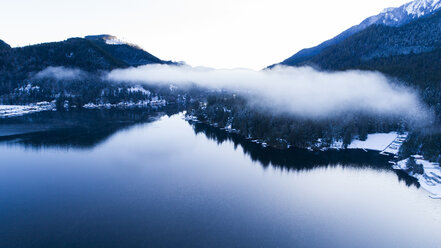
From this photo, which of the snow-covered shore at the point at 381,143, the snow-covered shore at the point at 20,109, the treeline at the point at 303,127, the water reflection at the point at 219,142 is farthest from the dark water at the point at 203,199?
the snow-covered shore at the point at 20,109

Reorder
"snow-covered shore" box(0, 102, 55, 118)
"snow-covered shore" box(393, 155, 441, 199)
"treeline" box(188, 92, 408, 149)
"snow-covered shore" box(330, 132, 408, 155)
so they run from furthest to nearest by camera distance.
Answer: "snow-covered shore" box(0, 102, 55, 118) < "treeline" box(188, 92, 408, 149) < "snow-covered shore" box(330, 132, 408, 155) < "snow-covered shore" box(393, 155, 441, 199)

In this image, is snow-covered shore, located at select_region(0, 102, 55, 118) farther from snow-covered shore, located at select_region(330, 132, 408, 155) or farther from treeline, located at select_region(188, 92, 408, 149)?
snow-covered shore, located at select_region(330, 132, 408, 155)

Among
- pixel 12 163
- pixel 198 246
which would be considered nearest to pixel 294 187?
pixel 198 246

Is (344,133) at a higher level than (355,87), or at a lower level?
lower

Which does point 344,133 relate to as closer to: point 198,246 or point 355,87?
point 355,87

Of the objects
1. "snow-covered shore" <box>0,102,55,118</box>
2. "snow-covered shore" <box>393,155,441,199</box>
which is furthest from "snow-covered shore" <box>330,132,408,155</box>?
"snow-covered shore" <box>0,102,55,118</box>

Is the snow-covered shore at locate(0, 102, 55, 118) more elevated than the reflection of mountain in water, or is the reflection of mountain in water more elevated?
the snow-covered shore at locate(0, 102, 55, 118)

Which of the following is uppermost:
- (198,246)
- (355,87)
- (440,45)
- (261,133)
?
(440,45)

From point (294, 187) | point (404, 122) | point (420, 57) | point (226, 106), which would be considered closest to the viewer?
point (294, 187)
